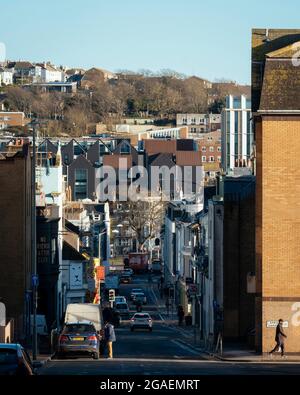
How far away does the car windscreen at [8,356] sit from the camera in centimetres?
2917

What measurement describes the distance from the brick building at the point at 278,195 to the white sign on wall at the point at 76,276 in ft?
101

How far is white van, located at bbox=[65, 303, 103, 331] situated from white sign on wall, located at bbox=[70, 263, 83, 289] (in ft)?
60.3

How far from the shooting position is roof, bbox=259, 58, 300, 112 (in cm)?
5066

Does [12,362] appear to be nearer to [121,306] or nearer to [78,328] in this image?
[78,328]

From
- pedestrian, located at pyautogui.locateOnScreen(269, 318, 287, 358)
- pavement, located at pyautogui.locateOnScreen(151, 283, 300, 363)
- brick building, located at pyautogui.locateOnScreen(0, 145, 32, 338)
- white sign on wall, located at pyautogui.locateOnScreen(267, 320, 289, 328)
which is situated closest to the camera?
pavement, located at pyautogui.locateOnScreen(151, 283, 300, 363)

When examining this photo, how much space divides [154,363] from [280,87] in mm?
11286

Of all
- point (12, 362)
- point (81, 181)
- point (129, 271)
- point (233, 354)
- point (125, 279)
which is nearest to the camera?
point (12, 362)

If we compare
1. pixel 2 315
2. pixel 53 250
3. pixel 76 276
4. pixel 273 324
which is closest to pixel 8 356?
pixel 273 324

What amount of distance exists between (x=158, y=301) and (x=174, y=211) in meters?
11.3

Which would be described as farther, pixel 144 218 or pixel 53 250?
pixel 144 218

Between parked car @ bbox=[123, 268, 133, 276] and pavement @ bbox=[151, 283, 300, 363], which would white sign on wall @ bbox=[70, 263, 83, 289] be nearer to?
pavement @ bbox=[151, 283, 300, 363]

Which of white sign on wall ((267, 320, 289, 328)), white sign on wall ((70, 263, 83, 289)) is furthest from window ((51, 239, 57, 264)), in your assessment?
white sign on wall ((267, 320, 289, 328))

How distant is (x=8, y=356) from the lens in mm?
29344
